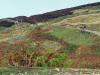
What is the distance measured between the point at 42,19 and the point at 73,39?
41894 mm

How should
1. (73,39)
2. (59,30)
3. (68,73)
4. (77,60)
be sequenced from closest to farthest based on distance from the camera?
(68,73) < (77,60) < (73,39) < (59,30)

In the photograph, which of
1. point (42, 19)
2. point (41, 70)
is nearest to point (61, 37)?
point (41, 70)

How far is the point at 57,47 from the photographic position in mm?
33938

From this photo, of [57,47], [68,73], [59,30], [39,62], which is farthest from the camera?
[59,30]

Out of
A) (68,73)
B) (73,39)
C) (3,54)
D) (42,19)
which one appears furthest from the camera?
(42,19)

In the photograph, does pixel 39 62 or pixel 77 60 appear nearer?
pixel 39 62

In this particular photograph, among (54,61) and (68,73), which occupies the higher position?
(68,73)

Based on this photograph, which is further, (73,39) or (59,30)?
(59,30)

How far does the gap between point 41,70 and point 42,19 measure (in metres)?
68.5

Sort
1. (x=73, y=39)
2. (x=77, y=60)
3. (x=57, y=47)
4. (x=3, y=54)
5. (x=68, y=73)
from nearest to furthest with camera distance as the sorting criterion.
→ (x=68, y=73) → (x=77, y=60) → (x=3, y=54) → (x=57, y=47) → (x=73, y=39)

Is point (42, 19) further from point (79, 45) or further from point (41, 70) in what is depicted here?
point (41, 70)

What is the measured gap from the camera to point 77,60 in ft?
91.4

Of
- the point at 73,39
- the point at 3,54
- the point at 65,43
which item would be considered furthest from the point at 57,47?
the point at 3,54

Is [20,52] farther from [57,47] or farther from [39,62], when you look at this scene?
[57,47]
